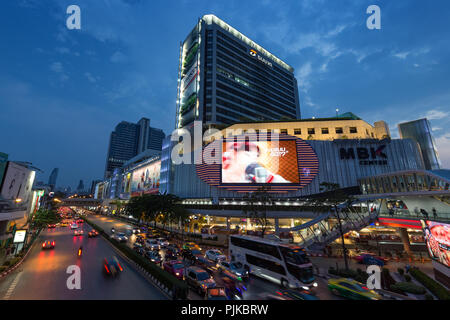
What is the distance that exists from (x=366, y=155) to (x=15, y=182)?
71716mm

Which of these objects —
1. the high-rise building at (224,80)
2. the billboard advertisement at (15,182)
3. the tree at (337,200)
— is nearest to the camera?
the tree at (337,200)

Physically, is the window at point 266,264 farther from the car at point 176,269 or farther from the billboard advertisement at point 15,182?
the billboard advertisement at point 15,182

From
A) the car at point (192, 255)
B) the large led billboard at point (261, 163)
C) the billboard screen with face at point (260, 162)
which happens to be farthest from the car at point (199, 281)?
the billboard screen with face at point (260, 162)

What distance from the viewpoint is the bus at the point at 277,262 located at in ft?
54.1

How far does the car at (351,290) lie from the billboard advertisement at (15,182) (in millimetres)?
39140

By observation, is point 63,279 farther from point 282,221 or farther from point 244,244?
point 282,221

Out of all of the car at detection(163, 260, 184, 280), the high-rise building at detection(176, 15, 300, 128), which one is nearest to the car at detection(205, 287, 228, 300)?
the car at detection(163, 260, 184, 280)

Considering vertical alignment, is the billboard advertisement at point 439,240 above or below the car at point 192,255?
above

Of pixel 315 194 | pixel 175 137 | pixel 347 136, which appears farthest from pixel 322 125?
pixel 175 137

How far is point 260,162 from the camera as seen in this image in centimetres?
5478

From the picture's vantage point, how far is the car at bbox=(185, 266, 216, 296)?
→ 1550cm

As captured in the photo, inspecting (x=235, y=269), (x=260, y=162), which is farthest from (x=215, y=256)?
(x=260, y=162)

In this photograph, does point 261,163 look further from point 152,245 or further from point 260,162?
point 152,245

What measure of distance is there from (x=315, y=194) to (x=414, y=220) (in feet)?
77.2
